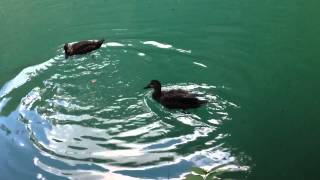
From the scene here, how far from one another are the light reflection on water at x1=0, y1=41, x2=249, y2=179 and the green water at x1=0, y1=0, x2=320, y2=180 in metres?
0.02

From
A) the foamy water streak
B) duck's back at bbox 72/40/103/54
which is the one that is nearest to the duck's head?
duck's back at bbox 72/40/103/54

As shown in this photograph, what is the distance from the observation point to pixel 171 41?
9.41 metres

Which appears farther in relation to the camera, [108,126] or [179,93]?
[179,93]

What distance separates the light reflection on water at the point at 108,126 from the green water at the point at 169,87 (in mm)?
16

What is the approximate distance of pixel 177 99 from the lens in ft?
22.7

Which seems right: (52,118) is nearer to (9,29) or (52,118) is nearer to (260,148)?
(260,148)

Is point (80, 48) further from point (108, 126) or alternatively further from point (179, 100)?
point (179, 100)

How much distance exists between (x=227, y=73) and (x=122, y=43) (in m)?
2.41

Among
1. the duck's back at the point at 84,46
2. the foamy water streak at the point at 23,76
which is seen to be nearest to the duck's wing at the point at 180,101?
the duck's back at the point at 84,46

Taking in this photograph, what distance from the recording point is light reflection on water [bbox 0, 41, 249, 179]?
6.03m

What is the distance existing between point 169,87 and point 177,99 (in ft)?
2.76

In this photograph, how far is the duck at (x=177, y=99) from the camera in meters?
6.87

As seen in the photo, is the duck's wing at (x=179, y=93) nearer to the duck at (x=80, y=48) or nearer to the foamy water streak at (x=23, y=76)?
the duck at (x=80, y=48)

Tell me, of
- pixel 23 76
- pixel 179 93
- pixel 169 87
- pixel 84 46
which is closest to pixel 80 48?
pixel 84 46
